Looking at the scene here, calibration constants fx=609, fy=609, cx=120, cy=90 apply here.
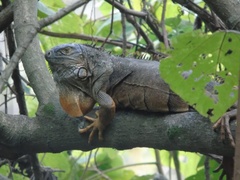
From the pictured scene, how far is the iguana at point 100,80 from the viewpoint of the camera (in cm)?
201

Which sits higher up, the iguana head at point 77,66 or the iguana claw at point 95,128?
the iguana head at point 77,66

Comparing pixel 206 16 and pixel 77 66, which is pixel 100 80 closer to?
pixel 77 66

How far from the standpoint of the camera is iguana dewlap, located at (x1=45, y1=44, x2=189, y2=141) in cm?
201

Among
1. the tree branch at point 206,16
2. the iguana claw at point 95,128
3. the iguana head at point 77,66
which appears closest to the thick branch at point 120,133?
the iguana claw at point 95,128

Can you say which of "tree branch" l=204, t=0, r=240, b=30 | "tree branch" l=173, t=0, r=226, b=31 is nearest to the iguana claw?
"tree branch" l=204, t=0, r=240, b=30

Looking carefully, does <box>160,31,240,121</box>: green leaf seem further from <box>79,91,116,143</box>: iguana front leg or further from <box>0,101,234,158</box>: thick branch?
<box>79,91,116,143</box>: iguana front leg

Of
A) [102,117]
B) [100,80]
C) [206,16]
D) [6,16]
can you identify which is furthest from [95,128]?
[206,16]

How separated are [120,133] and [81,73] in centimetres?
41

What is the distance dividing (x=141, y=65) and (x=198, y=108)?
34.2 inches

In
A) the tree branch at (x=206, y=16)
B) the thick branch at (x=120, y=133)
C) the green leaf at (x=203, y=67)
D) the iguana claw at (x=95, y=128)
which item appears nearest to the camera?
the green leaf at (x=203, y=67)

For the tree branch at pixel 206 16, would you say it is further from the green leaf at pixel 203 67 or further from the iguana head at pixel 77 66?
the green leaf at pixel 203 67

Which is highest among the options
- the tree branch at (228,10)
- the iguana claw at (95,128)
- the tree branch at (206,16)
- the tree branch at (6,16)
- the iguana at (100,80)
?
the tree branch at (228,10)

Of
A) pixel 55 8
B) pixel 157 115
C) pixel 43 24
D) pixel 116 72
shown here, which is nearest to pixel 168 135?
pixel 157 115

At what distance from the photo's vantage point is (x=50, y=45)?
3174 millimetres
